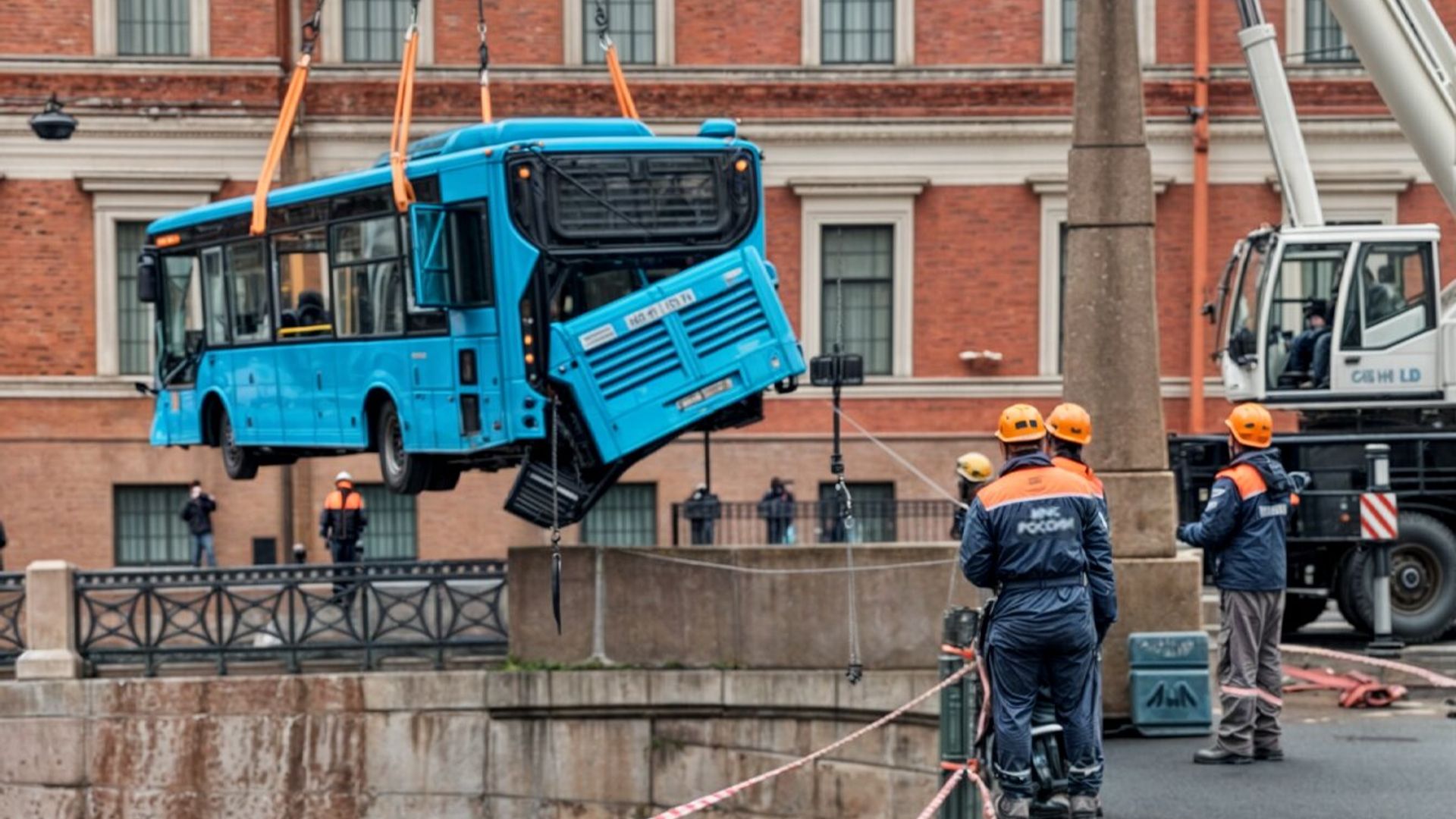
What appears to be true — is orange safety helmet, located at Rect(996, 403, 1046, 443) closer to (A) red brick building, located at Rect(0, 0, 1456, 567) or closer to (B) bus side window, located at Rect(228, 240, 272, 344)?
(B) bus side window, located at Rect(228, 240, 272, 344)

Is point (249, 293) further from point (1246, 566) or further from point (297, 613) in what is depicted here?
point (1246, 566)

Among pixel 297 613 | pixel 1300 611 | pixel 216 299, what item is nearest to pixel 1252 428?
pixel 297 613

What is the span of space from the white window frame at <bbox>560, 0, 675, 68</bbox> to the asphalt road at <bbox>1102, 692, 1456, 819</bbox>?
18.9m

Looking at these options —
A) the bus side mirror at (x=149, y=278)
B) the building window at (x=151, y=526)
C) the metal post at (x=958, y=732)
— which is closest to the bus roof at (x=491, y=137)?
the bus side mirror at (x=149, y=278)

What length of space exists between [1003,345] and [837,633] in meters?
15.8

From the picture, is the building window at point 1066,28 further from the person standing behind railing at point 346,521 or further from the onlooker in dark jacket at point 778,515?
the person standing behind railing at point 346,521

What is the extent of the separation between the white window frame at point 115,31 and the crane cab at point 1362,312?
51.6 ft

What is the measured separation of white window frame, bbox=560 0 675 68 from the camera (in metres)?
33.2

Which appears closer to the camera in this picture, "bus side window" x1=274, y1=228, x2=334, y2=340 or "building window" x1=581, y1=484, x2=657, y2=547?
"bus side window" x1=274, y1=228, x2=334, y2=340

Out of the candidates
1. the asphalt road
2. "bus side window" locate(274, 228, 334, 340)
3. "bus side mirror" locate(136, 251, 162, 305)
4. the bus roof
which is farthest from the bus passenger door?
the asphalt road

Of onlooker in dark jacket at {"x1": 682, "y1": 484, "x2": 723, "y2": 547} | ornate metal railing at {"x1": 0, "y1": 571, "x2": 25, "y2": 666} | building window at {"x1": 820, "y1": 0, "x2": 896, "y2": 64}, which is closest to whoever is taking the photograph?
ornate metal railing at {"x1": 0, "y1": 571, "x2": 25, "y2": 666}

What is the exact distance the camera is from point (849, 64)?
110 ft

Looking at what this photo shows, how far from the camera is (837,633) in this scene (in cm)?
1800

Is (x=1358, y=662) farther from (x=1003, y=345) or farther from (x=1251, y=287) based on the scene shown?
(x=1003, y=345)
